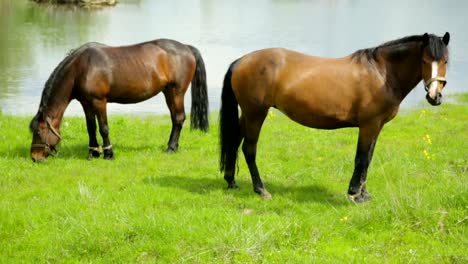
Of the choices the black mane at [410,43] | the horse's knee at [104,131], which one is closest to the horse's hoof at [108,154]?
the horse's knee at [104,131]

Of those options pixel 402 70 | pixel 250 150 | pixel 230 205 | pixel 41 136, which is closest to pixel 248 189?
pixel 250 150

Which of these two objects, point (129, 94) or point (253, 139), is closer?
point (253, 139)

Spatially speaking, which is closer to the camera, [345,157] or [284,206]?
[284,206]

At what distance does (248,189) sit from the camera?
7316 millimetres

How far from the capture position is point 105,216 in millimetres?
5918

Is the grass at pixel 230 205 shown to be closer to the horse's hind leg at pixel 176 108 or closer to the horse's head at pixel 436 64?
the horse's hind leg at pixel 176 108

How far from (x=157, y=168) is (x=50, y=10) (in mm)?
42047

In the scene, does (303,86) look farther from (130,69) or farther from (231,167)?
(130,69)

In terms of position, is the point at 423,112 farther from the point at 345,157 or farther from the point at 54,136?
the point at 54,136

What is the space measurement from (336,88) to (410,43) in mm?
1011

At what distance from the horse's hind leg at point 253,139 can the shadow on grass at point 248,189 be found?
0.11m

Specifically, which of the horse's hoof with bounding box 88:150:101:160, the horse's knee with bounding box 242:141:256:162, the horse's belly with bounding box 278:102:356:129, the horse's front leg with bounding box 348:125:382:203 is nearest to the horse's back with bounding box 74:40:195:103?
the horse's hoof with bounding box 88:150:101:160

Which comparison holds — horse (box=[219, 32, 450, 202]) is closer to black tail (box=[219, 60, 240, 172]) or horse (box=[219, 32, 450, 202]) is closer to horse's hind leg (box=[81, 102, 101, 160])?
black tail (box=[219, 60, 240, 172])

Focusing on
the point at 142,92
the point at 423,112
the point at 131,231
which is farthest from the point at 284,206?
the point at 423,112
